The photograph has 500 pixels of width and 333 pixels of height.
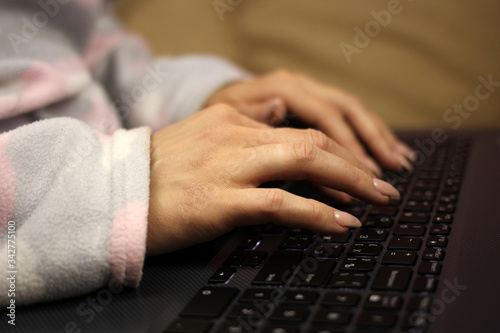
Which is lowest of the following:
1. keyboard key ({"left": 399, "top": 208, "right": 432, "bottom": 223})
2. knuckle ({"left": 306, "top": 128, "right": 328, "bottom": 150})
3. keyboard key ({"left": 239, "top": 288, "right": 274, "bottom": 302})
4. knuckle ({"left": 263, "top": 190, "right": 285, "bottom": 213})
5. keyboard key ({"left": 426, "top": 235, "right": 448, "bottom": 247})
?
keyboard key ({"left": 239, "top": 288, "right": 274, "bottom": 302})

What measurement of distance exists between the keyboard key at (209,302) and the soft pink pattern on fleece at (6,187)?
0.53 feet

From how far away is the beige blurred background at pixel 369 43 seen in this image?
97 centimetres

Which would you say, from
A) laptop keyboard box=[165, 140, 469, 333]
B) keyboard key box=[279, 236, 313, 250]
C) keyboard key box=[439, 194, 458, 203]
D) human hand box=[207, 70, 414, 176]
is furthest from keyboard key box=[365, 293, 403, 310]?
human hand box=[207, 70, 414, 176]

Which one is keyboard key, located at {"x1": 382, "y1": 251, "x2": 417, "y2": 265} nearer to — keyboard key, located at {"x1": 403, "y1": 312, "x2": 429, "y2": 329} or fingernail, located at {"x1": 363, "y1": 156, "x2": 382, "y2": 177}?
keyboard key, located at {"x1": 403, "y1": 312, "x2": 429, "y2": 329}

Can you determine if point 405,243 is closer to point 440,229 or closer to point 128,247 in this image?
point 440,229

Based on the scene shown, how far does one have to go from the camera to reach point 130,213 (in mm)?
388

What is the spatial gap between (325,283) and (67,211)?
20 centimetres

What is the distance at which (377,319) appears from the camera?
Answer: 1.02 feet

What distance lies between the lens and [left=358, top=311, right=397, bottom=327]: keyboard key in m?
0.31

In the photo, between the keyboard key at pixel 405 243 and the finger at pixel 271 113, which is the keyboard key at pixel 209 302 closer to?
the keyboard key at pixel 405 243

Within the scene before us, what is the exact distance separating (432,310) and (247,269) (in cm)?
14

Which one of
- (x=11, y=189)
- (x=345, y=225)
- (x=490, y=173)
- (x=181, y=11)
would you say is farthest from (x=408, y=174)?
(x=181, y=11)

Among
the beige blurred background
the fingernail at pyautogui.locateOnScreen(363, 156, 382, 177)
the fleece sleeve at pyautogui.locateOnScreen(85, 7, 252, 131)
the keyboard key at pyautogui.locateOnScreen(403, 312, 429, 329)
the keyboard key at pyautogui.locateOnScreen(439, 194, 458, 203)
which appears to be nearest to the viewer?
the keyboard key at pyautogui.locateOnScreen(403, 312, 429, 329)

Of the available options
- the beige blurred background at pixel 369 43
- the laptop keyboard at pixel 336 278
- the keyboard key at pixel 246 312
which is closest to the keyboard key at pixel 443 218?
the laptop keyboard at pixel 336 278
